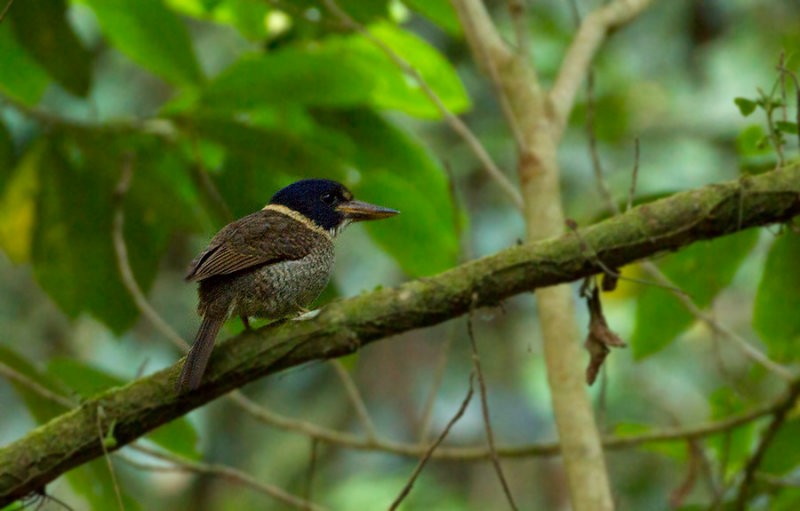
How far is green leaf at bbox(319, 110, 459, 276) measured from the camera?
10.6 feet

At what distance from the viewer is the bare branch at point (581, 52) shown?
10.7 ft

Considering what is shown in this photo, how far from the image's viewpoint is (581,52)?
11.2 ft

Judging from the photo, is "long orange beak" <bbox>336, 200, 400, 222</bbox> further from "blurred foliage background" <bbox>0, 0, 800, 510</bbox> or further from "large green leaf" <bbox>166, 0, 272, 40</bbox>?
"large green leaf" <bbox>166, 0, 272, 40</bbox>

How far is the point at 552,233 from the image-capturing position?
294 cm

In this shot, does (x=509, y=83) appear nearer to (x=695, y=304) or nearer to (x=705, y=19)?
(x=695, y=304)

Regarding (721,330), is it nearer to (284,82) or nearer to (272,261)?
(272,261)

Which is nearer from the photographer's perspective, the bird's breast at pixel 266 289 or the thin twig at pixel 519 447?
the bird's breast at pixel 266 289

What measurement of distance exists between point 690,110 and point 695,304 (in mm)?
3914

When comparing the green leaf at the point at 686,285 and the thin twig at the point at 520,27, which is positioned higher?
the thin twig at the point at 520,27

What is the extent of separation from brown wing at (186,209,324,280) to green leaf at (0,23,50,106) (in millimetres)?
1250

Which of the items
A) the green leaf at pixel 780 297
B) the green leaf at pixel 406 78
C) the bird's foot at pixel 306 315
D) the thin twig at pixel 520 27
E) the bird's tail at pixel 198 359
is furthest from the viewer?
the green leaf at pixel 406 78

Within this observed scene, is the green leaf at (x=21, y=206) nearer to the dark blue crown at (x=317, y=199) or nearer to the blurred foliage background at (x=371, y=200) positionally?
the blurred foliage background at (x=371, y=200)

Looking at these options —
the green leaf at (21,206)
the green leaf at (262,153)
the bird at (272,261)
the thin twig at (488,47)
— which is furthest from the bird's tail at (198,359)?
the green leaf at (21,206)

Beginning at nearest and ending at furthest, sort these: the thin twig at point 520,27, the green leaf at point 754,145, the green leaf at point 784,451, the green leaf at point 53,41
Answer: the green leaf at point 754,145 → the green leaf at point 784,451 → the green leaf at point 53,41 → the thin twig at point 520,27
